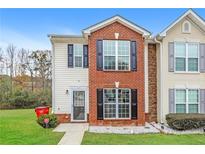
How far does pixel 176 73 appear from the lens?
1345 centimetres

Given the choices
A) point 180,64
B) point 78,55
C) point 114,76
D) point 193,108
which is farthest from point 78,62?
point 193,108

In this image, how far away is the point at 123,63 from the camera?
12.8m

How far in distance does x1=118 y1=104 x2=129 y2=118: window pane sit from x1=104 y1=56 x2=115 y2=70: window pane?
184cm

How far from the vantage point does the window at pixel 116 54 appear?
12.7 meters

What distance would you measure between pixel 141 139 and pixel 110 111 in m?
3.34

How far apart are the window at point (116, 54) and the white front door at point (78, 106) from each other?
2.16 m

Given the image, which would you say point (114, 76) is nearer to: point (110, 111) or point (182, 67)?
point (110, 111)

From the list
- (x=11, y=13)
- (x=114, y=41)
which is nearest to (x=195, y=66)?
(x=114, y=41)

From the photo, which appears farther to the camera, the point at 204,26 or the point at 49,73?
the point at 49,73

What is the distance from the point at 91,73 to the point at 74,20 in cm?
259

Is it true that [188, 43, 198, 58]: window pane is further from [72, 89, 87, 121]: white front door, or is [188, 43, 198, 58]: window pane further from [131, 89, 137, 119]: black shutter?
[72, 89, 87, 121]: white front door
